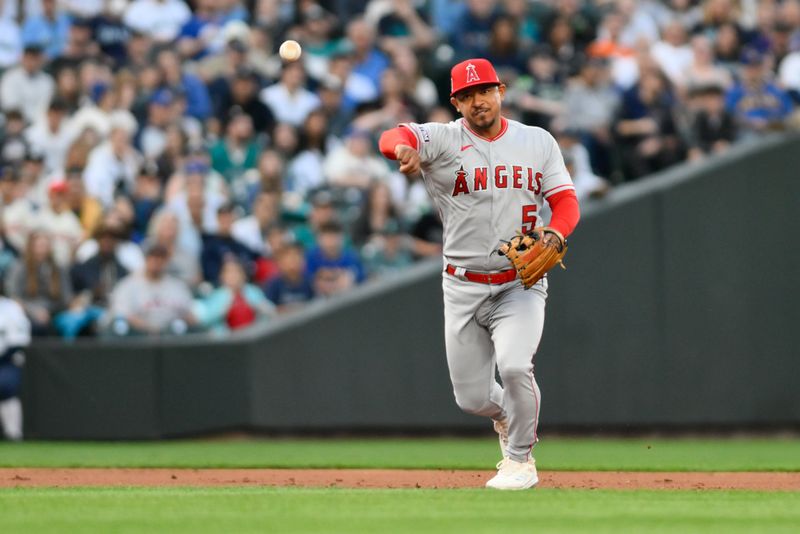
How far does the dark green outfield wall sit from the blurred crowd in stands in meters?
0.42

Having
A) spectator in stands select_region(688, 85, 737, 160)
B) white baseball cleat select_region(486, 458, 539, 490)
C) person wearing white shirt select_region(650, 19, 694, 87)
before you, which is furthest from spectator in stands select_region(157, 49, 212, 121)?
white baseball cleat select_region(486, 458, 539, 490)

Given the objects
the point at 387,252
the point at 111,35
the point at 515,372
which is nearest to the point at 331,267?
the point at 387,252

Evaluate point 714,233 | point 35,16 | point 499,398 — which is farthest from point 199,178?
point 499,398

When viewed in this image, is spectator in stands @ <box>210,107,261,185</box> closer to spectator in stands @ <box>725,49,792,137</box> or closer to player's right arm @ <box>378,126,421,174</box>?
spectator in stands @ <box>725,49,792,137</box>

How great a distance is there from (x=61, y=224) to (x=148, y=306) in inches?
48.4

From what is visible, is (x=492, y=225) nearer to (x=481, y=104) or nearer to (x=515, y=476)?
(x=481, y=104)

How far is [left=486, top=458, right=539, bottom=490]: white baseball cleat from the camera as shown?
700 centimetres

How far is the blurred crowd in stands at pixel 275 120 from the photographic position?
11766mm

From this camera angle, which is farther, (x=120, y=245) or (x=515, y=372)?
(x=120, y=245)

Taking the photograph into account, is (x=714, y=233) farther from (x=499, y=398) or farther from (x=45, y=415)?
(x=45, y=415)

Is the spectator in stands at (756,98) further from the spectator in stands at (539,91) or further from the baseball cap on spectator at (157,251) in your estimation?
the baseball cap on spectator at (157,251)

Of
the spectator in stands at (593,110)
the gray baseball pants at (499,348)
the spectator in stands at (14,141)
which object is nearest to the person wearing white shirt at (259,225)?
the spectator in stands at (14,141)

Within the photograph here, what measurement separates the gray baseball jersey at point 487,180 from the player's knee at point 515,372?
1.76 ft

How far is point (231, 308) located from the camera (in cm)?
1173
